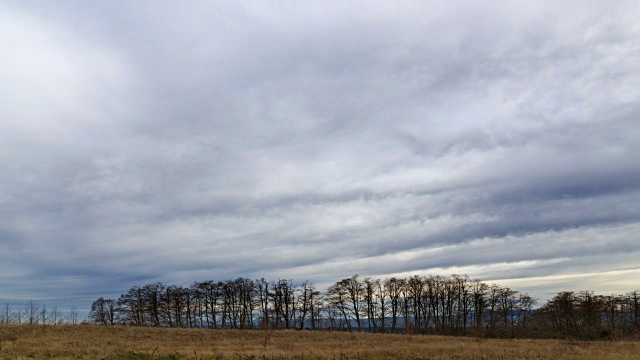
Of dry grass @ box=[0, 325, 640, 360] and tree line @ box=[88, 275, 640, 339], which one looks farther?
tree line @ box=[88, 275, 640, 339]

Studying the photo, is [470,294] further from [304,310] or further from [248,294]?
[248,294]

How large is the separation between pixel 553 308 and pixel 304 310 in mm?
56110

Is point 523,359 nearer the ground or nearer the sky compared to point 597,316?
nearer the sky

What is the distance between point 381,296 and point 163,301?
49.9 meters

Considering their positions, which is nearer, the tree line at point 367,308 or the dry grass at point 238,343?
the dry grass at point 238,343

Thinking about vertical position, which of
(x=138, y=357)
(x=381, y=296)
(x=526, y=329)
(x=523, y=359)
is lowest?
(x=526, y=329)

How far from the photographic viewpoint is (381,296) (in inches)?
4161

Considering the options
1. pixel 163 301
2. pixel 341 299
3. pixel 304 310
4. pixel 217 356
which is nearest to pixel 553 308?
pixel 341 299

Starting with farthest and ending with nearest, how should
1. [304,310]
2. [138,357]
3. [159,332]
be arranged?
[304,310]
[159,332]
[138,357]

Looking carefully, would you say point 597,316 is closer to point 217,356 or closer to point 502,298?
point 502,298

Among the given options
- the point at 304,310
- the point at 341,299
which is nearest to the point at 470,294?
the point at 341,299

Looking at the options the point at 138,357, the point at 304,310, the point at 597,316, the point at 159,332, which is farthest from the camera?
the point at 304,310

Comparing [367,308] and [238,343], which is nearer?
[238,343]

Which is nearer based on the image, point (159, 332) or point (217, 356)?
point (217, 356)
